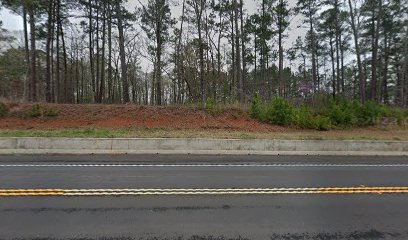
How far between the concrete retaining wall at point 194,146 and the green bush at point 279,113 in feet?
20.3

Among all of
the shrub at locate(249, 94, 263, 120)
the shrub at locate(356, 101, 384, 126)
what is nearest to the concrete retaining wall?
the shrub at locate(249, 94, 263, 120)

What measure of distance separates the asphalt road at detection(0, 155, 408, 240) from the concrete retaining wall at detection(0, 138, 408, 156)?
3994mm

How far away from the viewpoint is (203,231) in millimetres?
5340

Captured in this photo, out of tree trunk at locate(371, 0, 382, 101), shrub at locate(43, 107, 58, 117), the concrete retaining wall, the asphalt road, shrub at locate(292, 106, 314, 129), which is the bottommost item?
the asphalt road

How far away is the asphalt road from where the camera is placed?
533cm

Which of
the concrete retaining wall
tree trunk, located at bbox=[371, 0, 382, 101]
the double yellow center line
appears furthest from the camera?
tree trunk, located at bbox=[371, 0, 382, 101]

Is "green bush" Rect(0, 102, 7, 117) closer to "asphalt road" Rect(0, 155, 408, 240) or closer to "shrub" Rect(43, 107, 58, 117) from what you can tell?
"shrub" Rect(43, 107, 58, 117)

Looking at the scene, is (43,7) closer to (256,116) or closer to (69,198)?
(256,116)

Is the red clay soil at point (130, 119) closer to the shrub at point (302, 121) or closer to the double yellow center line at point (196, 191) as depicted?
the shrub at point (302, 121)

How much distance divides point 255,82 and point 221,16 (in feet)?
48.5

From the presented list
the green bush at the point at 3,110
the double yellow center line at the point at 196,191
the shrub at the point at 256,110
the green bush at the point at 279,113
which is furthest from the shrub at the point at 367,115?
the green bush at the point at 3,110

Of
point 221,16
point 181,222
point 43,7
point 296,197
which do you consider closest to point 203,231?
point 181,222

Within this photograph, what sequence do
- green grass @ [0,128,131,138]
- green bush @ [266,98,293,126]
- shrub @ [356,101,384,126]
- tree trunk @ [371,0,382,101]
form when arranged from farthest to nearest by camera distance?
tree trunk @ [371,0,382,101], shrub @ [356,101,384,126], green bush @ [266,98,293,126], green grass @ [0,128,131,138]

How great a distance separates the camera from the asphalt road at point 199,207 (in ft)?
17.5
